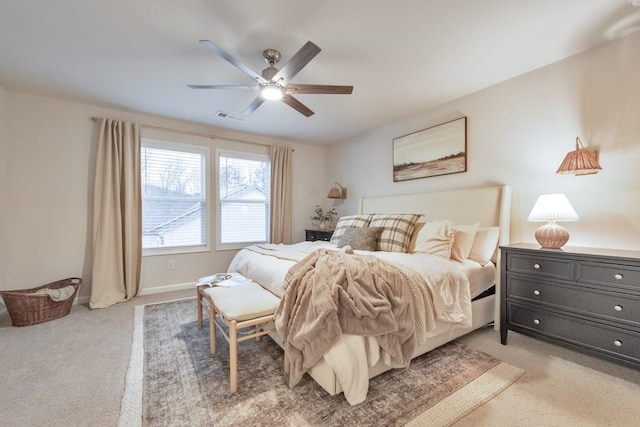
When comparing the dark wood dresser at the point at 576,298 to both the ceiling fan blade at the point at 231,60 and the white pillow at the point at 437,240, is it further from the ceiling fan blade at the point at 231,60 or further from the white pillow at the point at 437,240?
the ceiling fan blade at the point at 231,60

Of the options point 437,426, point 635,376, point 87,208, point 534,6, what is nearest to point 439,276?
point 437,426

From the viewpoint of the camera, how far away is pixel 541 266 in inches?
81.4

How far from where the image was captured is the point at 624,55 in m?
2.09

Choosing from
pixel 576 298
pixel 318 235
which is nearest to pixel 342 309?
pixel 576 298

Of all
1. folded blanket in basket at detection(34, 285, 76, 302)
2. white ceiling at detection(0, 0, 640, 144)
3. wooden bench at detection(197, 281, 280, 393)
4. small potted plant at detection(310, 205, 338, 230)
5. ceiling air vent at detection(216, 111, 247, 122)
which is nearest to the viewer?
wooden bench at detection(197, 281, 280, 393)

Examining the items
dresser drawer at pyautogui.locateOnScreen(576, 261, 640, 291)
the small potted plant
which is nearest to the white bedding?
dresser drawer at pyautogui.locateOnScreen(576, 261, 640, 291)

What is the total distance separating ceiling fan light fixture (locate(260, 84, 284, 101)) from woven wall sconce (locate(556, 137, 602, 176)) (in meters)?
2.46

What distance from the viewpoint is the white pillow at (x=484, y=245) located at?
262cm

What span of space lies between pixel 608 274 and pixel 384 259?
1466mm

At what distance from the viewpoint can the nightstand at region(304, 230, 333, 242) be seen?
177 inches

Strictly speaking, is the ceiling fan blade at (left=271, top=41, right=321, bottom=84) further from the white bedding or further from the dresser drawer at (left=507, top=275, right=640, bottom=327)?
the dresser drawer at (left=507, top=275, right=640, bottom=327)

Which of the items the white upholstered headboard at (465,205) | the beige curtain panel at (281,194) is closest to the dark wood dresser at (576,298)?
the white upholstered headboard at (465,205)

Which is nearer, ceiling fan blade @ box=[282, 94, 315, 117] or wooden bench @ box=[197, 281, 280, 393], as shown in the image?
wooden bench @ box=[197, 281, 280, 393]

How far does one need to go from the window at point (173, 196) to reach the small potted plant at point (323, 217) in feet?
6.71
